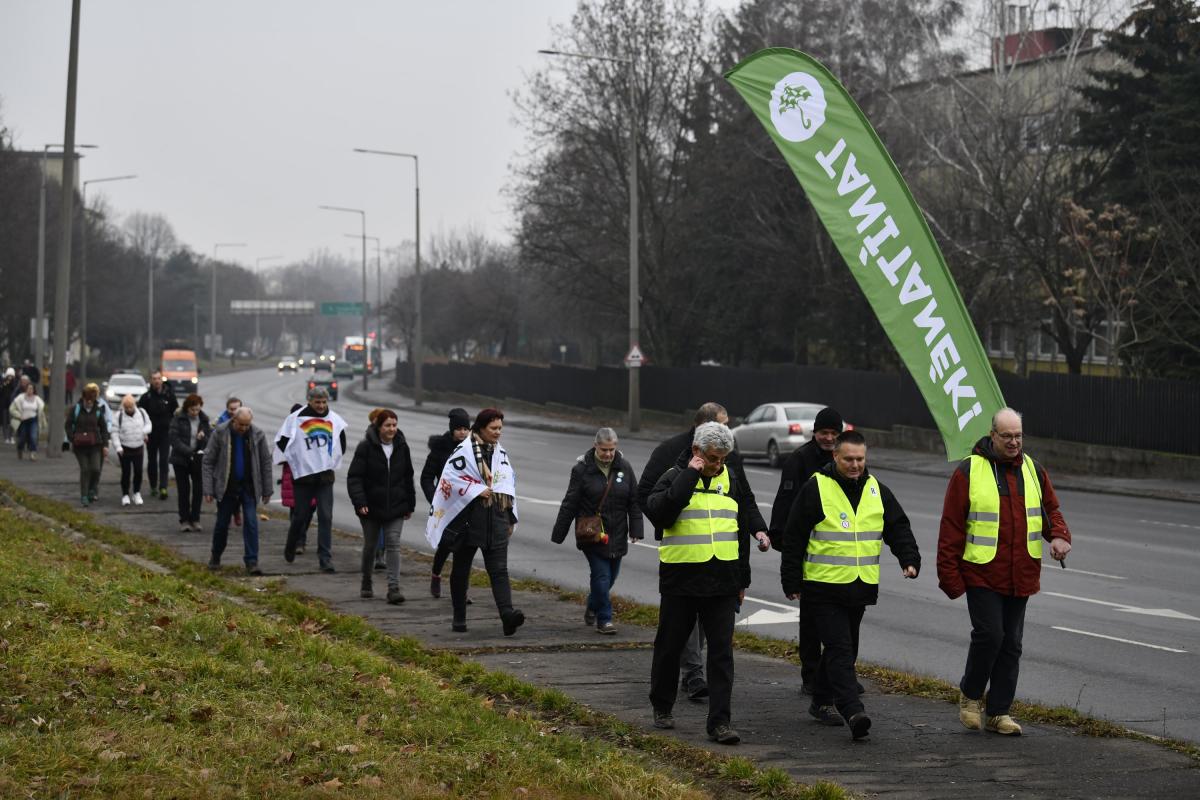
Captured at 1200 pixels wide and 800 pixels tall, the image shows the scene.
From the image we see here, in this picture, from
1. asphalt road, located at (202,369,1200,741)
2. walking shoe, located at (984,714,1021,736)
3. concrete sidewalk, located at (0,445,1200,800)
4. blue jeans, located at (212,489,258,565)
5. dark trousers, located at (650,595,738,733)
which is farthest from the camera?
blue jeans, located at (212,489,258,565)

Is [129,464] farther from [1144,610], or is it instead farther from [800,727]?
[800,727]

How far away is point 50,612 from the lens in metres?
10.0

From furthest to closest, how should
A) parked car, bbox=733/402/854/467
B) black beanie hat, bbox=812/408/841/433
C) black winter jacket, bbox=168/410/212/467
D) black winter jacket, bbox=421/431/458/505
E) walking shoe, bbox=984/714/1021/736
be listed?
parked car, bbox=733/402/854/467 → black winter jacket, bbox=168/410/212/467 → black winter jacket, bbox=421/431/458/505 → black beanie hat, bbox=812/408/841/433 → walking shoe, bbox=984/714/1021/736

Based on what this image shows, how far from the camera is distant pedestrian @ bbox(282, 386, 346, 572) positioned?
50.4 feet

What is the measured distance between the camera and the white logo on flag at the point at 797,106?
424 inches

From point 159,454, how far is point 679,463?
53.5 feet

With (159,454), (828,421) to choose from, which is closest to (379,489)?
(828,421)

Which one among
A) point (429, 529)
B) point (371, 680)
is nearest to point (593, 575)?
point (429, 529)

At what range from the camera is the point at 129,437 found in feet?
71.3

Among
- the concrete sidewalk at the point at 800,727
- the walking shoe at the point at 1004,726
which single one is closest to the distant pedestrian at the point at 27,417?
the concrete sidewalk at the point at 800,727

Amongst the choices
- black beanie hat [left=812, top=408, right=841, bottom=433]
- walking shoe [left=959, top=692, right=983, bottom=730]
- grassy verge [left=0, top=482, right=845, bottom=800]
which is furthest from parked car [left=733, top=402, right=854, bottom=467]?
walking shoe [left=959, top=692, right=983, bottom=730]

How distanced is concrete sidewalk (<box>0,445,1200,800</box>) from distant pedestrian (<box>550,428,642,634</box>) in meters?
0.67

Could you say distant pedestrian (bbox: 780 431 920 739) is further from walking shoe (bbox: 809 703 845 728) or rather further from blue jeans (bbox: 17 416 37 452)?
blue jeans (bbox: 17 416 37 452)

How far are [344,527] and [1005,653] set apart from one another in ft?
43.3
